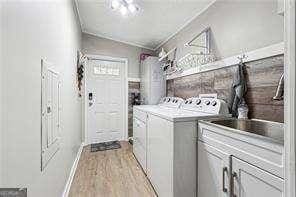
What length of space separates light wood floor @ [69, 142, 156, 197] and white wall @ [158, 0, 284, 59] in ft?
6.17

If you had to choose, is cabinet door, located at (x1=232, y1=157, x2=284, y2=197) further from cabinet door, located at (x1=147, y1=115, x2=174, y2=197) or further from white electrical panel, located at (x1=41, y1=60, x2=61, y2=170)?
white electrical panel, located at (x1=41, y1=60, x2=61, y2=170)

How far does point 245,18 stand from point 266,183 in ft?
4.93

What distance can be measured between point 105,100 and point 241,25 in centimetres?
309

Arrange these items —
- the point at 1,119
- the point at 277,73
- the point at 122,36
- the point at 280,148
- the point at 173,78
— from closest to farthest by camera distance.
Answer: the point at 1,119 < the point at 280,148 < the point at 277,73 < the point at 173,78 < the point at 122,36

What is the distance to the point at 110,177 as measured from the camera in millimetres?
2375

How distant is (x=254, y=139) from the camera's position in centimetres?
104

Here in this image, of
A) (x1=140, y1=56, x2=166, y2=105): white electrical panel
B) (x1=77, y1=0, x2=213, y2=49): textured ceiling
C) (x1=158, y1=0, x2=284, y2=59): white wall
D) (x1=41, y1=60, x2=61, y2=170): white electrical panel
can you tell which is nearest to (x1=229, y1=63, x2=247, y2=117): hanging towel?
(x1=158, y1=0, x2=284, y2=59): white wall

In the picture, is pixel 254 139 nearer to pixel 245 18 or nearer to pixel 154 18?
pixel 245 18

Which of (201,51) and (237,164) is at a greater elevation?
(201,51)

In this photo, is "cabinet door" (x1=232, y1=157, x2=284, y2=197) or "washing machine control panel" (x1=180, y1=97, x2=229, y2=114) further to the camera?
"washing machine control panel" (x1=180, y1=97, x2=229, y2=114)

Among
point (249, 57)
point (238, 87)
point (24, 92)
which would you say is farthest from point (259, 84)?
point (24, 92)

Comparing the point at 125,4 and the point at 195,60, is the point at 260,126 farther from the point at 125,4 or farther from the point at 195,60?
the point at 125,4

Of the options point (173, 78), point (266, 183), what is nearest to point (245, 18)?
point (266, 183)

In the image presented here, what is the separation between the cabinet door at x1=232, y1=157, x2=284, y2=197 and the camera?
3.05 feet
